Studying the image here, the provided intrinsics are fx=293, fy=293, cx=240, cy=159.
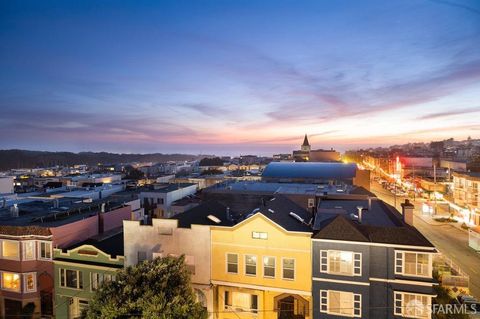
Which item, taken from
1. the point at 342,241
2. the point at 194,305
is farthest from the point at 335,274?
the point at 194,305

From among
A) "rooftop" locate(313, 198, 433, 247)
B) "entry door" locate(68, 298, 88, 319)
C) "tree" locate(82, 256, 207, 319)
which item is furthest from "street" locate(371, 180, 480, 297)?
"entry door" locate(68, 298, 88, 319)

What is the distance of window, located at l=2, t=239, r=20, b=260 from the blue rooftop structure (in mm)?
64434

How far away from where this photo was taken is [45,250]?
2620 centimetres

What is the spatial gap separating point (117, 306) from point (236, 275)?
30.0ft

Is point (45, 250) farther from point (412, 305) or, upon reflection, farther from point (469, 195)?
point (469, 195)

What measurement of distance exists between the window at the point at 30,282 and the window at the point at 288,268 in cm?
2196

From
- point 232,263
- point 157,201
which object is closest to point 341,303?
point 232,263

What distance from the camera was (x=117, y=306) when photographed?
55.8ft

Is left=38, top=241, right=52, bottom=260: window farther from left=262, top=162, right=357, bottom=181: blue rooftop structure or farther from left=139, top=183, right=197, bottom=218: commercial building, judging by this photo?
left=262, top=162, right=357, bottom=181: blue rooftop structure

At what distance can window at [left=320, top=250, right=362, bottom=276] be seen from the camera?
20.0 m

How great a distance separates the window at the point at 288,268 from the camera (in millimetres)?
21953

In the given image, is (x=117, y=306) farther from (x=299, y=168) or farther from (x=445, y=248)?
(x=299, y=168)

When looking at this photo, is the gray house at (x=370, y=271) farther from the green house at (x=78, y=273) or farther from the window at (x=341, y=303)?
the green house at (x=78, y=273)

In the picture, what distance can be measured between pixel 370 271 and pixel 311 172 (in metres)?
66.6
